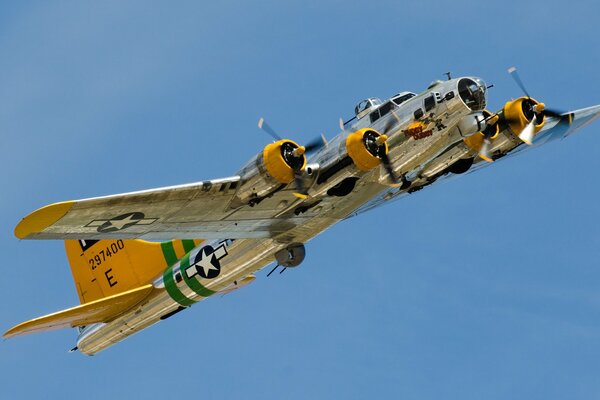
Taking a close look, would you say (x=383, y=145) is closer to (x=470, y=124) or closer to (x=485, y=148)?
(x=470, y=124)

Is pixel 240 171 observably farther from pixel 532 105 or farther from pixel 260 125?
pixel 532 105

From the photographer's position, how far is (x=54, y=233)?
34969 mm

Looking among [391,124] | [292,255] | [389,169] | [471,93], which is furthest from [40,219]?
[471,93]

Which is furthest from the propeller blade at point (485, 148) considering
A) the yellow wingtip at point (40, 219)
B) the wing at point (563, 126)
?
the yellow wingtip at point (40, 219)

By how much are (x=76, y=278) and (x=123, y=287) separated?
279 centimetres

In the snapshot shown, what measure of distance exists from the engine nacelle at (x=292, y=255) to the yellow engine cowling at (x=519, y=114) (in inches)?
312

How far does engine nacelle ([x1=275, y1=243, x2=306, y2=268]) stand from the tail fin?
13.1 ft

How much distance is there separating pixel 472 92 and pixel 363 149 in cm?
370

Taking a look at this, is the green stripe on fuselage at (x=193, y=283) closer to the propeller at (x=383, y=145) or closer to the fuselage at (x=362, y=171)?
the fuselage at (x=362, y=171)

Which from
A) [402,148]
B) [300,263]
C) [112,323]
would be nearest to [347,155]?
[402,148]

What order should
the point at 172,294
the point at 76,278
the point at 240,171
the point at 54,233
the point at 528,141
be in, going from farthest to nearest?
the point at 76,278, the point at 172,294, the point at 528,141, the point at 240,171, the point at 54,233

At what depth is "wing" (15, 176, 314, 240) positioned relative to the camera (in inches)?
1361

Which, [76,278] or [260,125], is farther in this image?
[76,278]

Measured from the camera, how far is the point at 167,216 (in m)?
37.8
